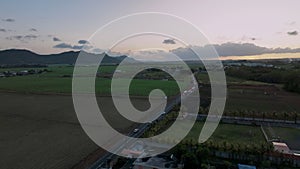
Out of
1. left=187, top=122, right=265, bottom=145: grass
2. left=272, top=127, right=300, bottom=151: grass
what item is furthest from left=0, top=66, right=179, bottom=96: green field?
left=272, top=127, right=300, bottom=151: grass

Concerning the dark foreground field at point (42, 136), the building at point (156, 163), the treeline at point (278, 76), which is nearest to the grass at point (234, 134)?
the building at point (156, 163)

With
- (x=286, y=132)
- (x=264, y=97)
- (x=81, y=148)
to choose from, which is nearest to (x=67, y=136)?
(x=81, y=148)

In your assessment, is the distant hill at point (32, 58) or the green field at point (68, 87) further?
the distant hill at point (32, 58)

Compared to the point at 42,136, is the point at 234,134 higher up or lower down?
lower down

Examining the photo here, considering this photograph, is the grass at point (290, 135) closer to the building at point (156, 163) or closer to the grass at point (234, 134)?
the grass at point (234, 134)

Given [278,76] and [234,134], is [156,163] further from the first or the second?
[278,76]

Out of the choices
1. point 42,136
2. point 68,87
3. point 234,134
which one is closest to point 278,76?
point 234,134

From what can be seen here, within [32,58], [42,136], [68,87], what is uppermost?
[32,58]

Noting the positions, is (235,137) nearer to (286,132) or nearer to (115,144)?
(286,132)
